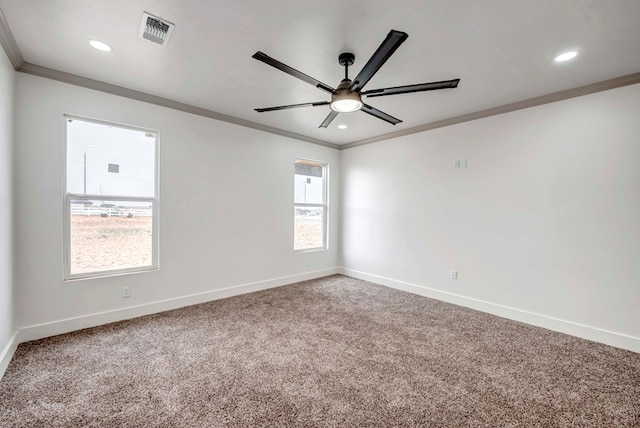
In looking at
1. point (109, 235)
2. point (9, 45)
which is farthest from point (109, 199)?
point (9, 45)

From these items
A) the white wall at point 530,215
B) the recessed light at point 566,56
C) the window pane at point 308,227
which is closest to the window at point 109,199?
the window pane at point 308,227

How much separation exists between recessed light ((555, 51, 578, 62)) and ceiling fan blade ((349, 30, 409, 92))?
1.72 meters

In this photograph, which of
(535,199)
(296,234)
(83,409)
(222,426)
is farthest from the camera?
(296,234)

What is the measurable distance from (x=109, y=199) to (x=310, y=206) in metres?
3.09

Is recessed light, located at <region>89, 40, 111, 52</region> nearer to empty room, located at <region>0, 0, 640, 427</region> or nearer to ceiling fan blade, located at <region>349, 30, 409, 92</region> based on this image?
empty room, located at <region>0, 0, 640, 427</region>

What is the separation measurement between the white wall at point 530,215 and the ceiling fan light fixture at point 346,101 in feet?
7.48

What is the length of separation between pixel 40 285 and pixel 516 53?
4977 mm

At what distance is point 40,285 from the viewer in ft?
9.25

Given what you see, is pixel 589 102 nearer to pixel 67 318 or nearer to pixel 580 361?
pixel 580 361

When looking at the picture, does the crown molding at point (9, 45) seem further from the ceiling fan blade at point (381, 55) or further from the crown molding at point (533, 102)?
the crown molding at point (533, 102)

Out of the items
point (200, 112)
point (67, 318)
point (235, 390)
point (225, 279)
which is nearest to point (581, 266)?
point (235, 390)

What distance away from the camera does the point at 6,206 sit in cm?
244

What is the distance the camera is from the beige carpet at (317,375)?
182 cm

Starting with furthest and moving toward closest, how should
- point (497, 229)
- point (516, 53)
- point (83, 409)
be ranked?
point (497, 229) < point (516, 53) < point (83, 409)
